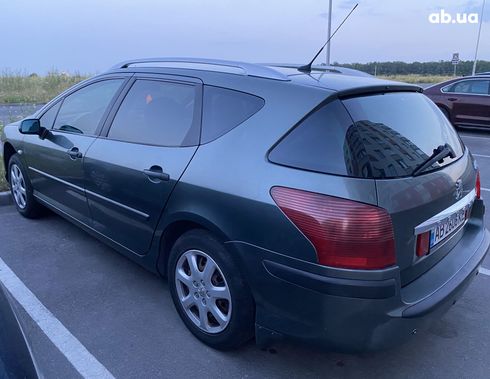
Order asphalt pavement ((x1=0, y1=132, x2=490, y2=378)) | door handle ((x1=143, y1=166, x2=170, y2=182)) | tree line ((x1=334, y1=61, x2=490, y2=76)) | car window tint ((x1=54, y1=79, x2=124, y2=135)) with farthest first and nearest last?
tree line ((x1=334, y1=61, x2=490, y2=76)), car window tint ((x1=54, y1=79, x2=124, y2=135)), door handle ((x1=143, y1=166, x2=170, y2=182)), asphalt pavement ((x1=0, y1=132, x2=490, y2=378))

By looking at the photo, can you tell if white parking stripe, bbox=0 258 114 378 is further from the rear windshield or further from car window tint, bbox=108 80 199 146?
the rear windshield

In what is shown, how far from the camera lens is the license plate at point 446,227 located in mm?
2338

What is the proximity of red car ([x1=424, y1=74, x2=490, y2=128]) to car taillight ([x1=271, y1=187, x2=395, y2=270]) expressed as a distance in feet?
33.3

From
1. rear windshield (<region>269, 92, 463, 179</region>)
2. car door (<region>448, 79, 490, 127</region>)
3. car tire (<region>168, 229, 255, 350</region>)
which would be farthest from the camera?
car door (<region>448, 79, 490, 127</region>)

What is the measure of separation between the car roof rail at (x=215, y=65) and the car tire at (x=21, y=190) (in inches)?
69.1

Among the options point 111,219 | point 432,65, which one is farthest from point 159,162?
point 432,65

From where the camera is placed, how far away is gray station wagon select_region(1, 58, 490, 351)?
2.04 metres

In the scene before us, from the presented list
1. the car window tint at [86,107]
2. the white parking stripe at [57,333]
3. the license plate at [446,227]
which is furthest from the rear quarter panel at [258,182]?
the car window tint at [86,107]

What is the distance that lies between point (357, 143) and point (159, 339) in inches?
68.8

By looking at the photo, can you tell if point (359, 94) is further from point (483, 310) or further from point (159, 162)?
point (483, 310)

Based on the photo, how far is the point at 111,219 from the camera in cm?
335

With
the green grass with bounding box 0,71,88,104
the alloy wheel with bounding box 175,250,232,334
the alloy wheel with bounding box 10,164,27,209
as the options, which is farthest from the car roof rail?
the green grass with bounding box 0,71,88,104

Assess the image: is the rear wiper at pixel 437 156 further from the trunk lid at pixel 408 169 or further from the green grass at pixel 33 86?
the green grass at pixel 33 86

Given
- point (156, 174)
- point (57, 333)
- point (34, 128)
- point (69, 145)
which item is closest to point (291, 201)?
point (156, 174)
